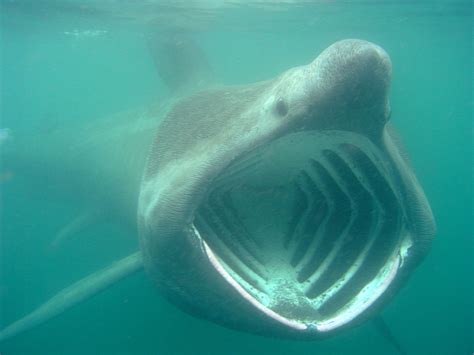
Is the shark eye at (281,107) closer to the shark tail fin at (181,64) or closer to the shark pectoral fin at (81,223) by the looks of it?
the shark tail fin at (181,64)

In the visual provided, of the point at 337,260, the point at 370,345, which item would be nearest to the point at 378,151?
the point at 337,260

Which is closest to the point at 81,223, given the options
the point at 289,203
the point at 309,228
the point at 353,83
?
the point at 289,203

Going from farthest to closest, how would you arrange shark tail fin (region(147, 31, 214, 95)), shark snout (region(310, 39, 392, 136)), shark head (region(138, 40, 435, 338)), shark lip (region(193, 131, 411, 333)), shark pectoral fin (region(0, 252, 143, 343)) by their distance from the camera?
shark tail fin (region(147, 31, 214, 95)) < shark pectoral fin (region(0, 252, 143, 343)) < shark lip (region(193, 131, 411, 333)) < shark head (region(138, 40, 435, 338)) < shark snout (region(310, 39, 392, 136))

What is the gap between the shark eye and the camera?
231cm

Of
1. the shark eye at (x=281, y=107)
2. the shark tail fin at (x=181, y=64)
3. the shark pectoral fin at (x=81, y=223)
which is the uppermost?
the shark eye at (x=281, y=107)

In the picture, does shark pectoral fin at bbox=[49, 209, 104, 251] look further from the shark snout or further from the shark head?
the shark snout

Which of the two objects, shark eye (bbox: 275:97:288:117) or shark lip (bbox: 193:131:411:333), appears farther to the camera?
shark lip (bbox: 193:131:411:333)

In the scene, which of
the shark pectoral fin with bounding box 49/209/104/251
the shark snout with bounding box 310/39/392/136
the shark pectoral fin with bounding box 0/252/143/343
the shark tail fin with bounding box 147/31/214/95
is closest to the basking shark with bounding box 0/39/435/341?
the shark snout with bounding box 310/39/392/136

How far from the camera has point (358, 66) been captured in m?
2.09

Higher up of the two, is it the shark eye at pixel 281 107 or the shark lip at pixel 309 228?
the shark eye at pixel 281 107

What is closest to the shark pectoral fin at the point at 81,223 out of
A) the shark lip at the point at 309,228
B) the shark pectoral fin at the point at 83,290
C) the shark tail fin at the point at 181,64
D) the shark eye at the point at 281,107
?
the shark pectoral fin at the point at 83,290

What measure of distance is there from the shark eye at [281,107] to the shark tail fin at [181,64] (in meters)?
4.77

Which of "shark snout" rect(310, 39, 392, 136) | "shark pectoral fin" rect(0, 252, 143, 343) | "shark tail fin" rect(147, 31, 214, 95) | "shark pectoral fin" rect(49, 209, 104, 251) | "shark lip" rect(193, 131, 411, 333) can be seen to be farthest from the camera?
"shark pectoral fin" rect(49, 209, 104, 251)

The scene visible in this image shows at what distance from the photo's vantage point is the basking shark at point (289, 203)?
229 centimetres
